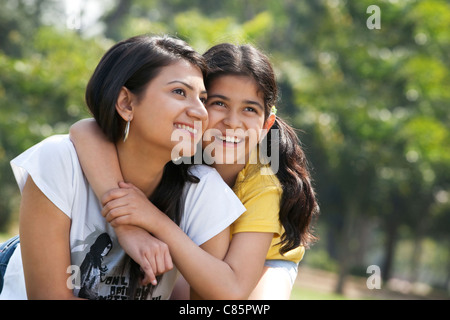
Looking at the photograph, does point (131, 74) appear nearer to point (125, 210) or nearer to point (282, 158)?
point (125, 210)

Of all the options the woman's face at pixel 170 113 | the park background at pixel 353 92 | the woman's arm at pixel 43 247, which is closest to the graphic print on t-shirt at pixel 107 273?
the woman's arm at pixel 43 247

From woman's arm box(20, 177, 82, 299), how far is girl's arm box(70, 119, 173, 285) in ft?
0.67

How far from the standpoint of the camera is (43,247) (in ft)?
6.89

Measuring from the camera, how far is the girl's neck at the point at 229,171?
294 cm

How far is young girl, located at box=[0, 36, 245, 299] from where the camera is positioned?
212 centimetres

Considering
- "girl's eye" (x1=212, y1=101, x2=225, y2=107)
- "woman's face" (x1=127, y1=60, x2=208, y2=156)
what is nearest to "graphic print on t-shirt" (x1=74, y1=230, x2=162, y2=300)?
"woman's face" (x1=127, y1=60, x2=208, y2=156)

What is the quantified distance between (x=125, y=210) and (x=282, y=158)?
114cm

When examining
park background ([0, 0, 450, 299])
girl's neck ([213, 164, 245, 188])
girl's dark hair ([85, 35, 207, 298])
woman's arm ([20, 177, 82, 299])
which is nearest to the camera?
woman's arm ([20, 177, 82, 299])

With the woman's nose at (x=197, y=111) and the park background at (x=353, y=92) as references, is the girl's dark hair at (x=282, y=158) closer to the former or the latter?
the woman's nose at (x=197, y=111)

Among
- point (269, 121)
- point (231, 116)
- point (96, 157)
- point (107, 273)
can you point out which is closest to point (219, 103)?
point (231, 116)

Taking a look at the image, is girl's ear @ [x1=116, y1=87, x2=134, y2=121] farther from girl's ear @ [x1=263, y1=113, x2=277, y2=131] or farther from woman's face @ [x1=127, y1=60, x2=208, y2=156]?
girl's ear @ [x1=263, y1=113, x2=277, y2=131]

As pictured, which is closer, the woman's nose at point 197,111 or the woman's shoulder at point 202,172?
the woman's nose at point 197,111
